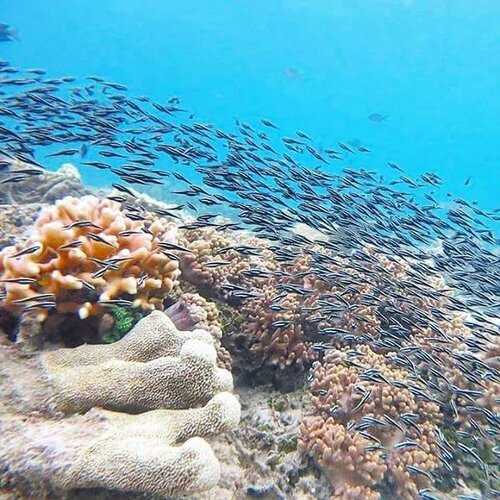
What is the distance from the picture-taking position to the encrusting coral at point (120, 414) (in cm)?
338

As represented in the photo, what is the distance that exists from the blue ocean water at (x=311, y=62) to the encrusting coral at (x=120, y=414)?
118m

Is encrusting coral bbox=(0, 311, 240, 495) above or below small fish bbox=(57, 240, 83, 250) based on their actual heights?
below

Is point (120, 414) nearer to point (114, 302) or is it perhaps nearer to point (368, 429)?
point (114, 302)

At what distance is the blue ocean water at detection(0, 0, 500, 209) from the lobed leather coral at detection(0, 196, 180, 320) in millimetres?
116807

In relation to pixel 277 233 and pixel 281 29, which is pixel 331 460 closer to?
pixel 277 233

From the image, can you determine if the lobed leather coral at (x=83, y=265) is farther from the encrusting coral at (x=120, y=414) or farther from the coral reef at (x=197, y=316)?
the encrusting coral at (x=120, y=414)

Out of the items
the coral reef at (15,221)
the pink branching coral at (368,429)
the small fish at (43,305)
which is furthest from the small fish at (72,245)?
the pink branching coral at (368,429)

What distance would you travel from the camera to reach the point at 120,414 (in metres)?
3.92

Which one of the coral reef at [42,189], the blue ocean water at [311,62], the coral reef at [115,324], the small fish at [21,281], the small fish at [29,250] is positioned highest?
the blue ocean water at [311,62]

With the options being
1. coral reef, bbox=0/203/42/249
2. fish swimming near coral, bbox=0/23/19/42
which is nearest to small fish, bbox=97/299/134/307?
coral reef, bbox=0/203/42/249

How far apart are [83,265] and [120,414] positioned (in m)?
1.58

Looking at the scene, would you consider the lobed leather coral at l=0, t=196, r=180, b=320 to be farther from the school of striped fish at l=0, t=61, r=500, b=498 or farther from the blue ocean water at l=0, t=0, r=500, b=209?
the blue ocean water at l=0, t=0, r=500, b=209

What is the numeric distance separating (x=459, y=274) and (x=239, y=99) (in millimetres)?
179025

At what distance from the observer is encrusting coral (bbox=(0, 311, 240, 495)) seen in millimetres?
3385
